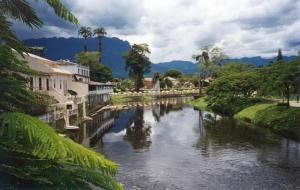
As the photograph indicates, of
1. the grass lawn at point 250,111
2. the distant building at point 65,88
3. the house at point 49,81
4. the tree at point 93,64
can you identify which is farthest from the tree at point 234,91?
the tree at point 93,64

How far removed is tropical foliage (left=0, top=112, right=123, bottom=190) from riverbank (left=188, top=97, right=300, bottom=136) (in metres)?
39.6

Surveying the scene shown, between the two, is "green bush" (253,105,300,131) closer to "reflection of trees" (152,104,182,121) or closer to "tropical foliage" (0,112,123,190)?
"reflection of trees" (152,104,182,121)

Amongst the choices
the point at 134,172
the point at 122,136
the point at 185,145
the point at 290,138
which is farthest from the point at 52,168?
the point at 122,136

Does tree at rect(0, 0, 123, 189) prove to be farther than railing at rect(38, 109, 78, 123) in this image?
No

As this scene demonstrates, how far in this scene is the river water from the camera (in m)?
24.5

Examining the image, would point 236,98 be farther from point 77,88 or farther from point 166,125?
point 77,88

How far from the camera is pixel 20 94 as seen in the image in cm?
551

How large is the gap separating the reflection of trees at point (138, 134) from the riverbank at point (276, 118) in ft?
44.5

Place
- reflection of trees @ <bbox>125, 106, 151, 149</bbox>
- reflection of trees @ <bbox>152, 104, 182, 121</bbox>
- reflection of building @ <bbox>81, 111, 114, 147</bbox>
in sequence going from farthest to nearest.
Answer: reflection of trees @ <bbox>152, 104, 182, 121</bbox> < reflection of building @ <bbox>81, 111, 114, 147</bbox> < reflection of trees @ <bbox>125, 106, 151, 149</bbox>

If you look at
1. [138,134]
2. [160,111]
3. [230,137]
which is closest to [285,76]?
[230,137]

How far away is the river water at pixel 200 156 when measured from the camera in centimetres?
2452

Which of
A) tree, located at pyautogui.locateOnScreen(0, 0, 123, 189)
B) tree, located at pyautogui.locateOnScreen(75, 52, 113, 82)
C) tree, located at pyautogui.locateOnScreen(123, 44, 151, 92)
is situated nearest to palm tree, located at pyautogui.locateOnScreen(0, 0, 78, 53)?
tree, located at pyautogui.locateOnScreen(0, 0, 123, 189)

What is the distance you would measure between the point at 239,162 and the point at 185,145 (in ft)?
28.9

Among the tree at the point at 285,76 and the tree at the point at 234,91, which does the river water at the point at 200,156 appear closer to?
the tree at the point at 285,76
